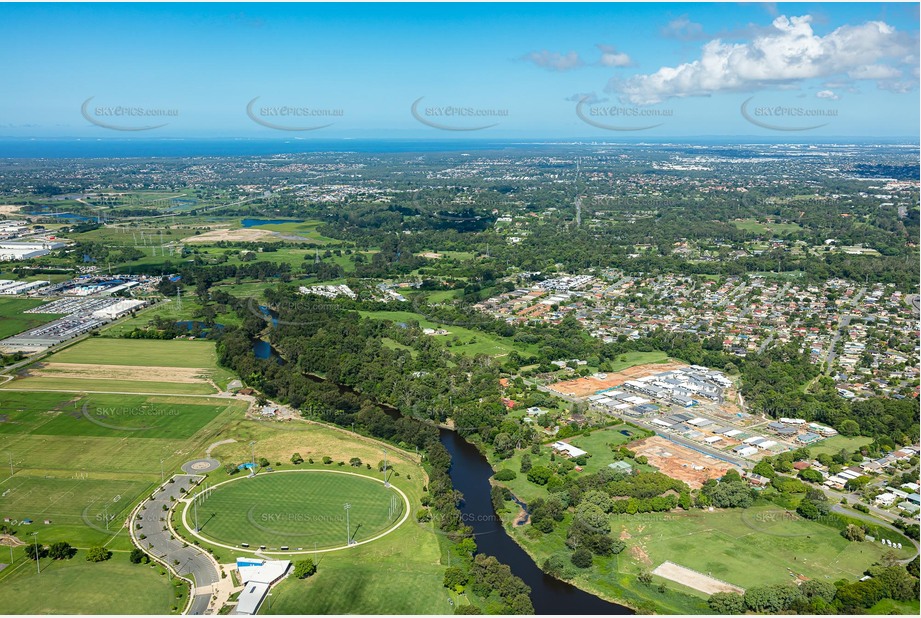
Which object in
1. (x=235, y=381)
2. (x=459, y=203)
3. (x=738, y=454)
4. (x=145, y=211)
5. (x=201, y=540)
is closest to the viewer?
(x=201, y=540)

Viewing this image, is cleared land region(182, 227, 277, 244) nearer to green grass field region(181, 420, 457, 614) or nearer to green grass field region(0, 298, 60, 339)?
green grass field region(0, 298, 60, 339)

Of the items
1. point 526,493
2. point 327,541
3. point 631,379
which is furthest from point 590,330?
point 327,541

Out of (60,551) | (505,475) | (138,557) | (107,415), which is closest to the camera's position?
(138,557)

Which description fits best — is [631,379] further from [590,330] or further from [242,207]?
[242,207]

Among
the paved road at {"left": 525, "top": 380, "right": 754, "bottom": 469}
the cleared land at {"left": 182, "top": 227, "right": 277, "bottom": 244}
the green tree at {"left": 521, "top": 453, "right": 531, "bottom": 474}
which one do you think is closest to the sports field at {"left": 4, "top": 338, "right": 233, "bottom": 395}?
the green tree at {"left": 521, "top": 453, "right": 531, "bottom": 474}

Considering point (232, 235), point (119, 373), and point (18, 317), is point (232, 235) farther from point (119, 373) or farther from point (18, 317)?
point (119, 373)

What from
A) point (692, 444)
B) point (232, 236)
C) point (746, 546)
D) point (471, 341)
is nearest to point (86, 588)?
point (746, 546)

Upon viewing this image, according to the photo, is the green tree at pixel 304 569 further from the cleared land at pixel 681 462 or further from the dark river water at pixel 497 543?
the cleared land at pixel 681 462
